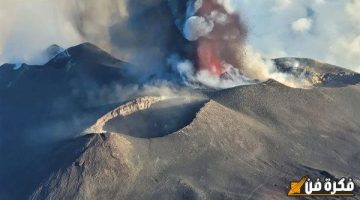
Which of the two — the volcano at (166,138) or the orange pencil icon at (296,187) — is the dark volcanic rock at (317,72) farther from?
the orange pencil icon at (296,187)

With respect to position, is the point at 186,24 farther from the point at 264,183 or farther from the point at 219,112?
the point at 264,183

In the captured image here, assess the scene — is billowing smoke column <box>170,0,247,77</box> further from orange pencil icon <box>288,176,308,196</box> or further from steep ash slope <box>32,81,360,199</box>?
orange pencil icon <box>288,176,308,196</box>

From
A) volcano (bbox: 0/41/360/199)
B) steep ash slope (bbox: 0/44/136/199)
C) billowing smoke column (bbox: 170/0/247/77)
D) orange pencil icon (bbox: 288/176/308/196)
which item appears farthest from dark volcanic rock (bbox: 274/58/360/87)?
orange pencil icon (bbox: 288/176/308/196)

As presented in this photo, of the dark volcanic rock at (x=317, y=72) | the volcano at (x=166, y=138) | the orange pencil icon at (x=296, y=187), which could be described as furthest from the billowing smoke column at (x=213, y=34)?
the orange pencil icon at (x=296, y=187)

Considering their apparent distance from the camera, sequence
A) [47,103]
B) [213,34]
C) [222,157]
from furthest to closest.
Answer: [213,34] → [47,103] → [222,157]

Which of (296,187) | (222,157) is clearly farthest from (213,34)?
(296,187)

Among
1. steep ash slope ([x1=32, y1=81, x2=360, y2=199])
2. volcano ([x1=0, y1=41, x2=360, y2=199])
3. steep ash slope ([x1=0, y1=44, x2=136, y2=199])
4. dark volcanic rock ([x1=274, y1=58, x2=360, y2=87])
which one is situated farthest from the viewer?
dark volcanic rock ([x1=274, y1=58, x2=360, y2=87])

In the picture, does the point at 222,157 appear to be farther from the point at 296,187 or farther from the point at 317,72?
the point at 317,72

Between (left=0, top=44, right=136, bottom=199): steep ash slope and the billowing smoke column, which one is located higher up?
the billowing smoke column
